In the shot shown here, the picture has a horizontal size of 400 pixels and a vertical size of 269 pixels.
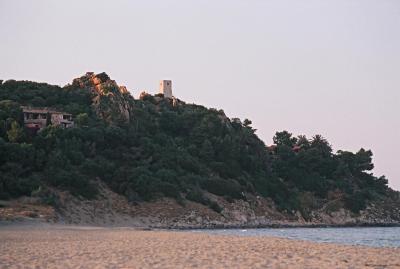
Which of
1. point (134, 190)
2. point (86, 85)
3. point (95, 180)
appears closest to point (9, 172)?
point (95, 180)

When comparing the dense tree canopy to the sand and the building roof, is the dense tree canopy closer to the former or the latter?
the building roof

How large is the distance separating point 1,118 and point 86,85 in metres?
24.6

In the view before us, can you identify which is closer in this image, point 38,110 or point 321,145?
point 38,110

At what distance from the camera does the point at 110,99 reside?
79625 mm

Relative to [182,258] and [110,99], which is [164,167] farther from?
[182,258]

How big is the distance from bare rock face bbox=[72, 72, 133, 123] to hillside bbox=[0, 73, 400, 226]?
7.5 inches

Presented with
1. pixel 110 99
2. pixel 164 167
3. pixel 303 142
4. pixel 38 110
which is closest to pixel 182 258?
pixel 164 167

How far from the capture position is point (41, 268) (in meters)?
15.1

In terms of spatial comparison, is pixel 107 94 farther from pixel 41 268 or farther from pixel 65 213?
pixel 41 268

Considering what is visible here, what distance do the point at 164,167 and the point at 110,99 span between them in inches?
545

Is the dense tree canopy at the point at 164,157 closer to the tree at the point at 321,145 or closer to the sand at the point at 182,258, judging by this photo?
the tree at the point at 321,145

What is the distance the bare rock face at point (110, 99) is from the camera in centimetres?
7712

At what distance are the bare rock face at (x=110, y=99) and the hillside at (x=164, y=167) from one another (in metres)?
0.19

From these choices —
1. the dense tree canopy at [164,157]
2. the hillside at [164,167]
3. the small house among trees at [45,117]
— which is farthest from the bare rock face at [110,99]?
the small house among trees at [45,117]
